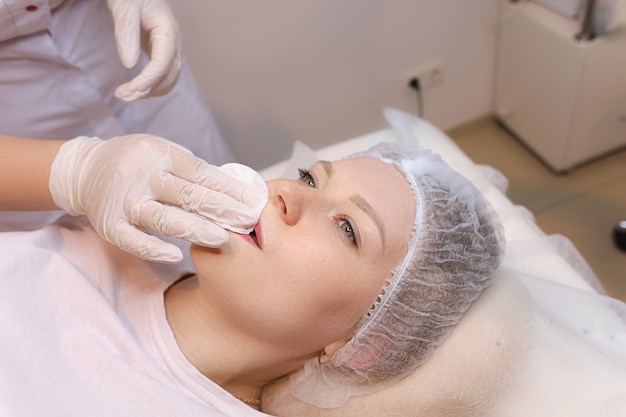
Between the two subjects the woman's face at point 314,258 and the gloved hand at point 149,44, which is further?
the gloved hand at point 149,44

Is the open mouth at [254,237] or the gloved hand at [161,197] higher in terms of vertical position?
the gloved hand at [161,197]

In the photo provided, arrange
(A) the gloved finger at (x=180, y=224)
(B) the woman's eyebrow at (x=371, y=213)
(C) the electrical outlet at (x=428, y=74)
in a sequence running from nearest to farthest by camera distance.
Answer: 1. (A) the gloved finger at (x=180, y=224)
2. (B) the woman's eyebrow at (x=371, y=213)
3. (C) the electrical outlet at (x=428, y=74)

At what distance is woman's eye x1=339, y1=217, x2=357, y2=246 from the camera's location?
3.52 feet

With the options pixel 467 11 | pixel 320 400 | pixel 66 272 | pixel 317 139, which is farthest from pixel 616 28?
pixel 66 272

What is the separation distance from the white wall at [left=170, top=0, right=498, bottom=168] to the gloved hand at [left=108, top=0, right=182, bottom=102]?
2.27ft

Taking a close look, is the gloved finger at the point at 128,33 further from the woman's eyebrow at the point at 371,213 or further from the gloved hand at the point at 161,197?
the woman's eyebrow at the point at 371,213

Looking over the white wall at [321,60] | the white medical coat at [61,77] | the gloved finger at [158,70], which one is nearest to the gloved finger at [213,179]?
the gloved finger at [158,70]

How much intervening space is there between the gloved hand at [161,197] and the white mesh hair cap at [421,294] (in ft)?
1.10

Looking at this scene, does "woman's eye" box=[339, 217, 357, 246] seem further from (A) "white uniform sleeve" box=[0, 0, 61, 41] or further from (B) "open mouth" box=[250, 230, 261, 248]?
(A) "white uniform sleeve" box=[0, 0, 61, 41]

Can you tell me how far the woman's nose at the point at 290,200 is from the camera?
1.03m

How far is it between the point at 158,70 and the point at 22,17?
0.33m

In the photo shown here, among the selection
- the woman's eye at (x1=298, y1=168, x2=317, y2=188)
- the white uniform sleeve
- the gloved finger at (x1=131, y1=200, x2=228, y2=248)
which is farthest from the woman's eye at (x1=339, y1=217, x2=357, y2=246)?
the white uniform sleeve

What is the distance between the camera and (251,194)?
1044 mm

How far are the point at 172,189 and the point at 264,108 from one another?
144 centimetres
